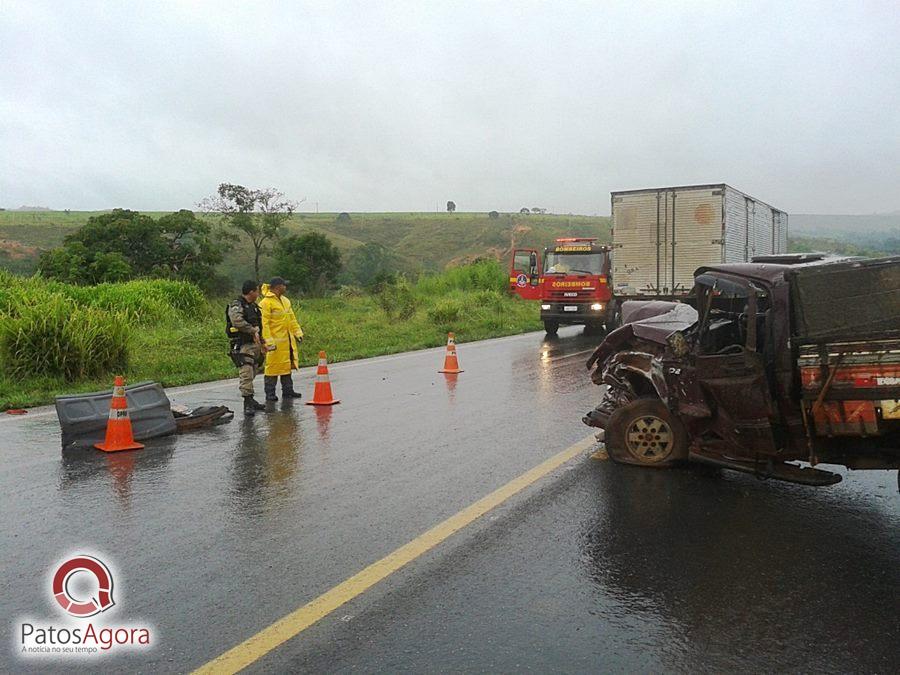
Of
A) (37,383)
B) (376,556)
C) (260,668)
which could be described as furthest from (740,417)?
(37,383)

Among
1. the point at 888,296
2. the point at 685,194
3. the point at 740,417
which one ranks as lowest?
the point at 740,417

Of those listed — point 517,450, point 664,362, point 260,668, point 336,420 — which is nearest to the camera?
point 260,668

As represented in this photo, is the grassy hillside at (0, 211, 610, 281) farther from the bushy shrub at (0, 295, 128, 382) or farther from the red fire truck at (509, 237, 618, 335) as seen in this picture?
the bushy shrub at (0, 295, 128, 382)

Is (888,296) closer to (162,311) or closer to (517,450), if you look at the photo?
(517,450)

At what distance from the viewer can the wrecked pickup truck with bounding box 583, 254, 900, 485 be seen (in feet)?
15.2

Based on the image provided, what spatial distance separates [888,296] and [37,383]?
1109cm

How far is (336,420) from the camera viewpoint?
859 centimetres

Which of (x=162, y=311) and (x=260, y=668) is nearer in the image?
(x=260, y=668)

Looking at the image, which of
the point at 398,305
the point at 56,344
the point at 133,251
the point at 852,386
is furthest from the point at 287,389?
the point at 133,251

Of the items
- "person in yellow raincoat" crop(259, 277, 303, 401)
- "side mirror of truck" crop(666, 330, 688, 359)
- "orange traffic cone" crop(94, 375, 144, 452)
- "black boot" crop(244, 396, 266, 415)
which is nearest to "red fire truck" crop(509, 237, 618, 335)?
"person in yellow raincoat" crop(259, 277, 303, 401)

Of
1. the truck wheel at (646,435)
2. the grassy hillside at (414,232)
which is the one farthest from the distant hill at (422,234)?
the truck wheel at (646,435)

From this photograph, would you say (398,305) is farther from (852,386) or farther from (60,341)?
(852,386)

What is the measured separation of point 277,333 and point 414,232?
99395 mm

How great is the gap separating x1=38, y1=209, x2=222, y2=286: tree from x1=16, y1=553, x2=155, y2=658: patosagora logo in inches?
1219
